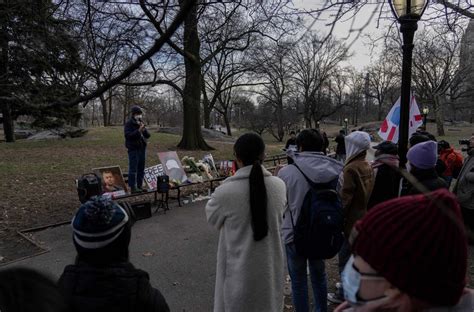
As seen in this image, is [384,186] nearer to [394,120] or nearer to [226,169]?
[394,120]

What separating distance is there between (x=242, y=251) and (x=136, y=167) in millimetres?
6021

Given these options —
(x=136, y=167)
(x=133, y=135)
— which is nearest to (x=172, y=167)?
(x=136, y=167)

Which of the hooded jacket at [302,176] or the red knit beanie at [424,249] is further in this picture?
the hooded jacket at [302,176]

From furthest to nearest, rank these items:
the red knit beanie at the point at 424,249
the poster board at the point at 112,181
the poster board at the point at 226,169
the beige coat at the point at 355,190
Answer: the poster board at the point at 226,169, the poster board at the point at 112,181, the beige coat at the point at 355,190, the red knit beanie at the point at 424,249

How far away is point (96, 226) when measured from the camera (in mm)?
1744

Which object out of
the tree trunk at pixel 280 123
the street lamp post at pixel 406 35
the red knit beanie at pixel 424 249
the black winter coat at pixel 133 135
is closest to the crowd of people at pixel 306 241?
the red knit beanie at pixel 424 249

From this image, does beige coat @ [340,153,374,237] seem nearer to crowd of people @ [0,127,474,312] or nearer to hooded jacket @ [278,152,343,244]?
crowd of people @ [0,127,474,312]

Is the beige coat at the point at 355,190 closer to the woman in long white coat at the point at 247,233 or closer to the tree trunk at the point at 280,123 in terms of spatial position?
the woman in long white coat at the point at 247,233

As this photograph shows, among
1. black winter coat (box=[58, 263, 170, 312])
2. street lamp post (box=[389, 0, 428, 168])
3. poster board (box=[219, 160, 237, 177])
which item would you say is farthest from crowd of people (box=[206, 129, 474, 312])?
poster board (box=[219, 160, 237, 177])

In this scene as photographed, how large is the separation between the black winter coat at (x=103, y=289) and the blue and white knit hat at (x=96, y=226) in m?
0.12

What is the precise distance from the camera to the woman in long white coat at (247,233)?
275cm

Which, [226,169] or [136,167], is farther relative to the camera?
[226,169]

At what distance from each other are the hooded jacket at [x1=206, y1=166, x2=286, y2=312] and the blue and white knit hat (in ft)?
3.51

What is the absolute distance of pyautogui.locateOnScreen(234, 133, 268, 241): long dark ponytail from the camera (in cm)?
273
